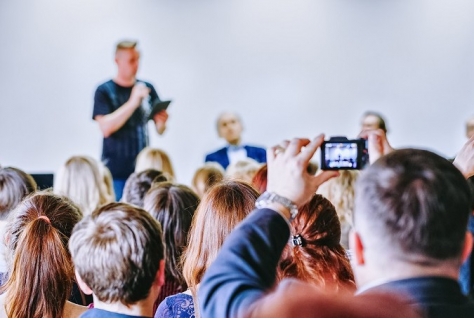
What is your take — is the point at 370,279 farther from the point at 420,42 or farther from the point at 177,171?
the point at 420,42

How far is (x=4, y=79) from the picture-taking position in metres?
6.34

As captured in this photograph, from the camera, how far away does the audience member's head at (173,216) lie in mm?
2404

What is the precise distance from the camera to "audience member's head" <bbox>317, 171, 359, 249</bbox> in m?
3.05

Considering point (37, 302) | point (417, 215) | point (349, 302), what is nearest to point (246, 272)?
point (349, 302)

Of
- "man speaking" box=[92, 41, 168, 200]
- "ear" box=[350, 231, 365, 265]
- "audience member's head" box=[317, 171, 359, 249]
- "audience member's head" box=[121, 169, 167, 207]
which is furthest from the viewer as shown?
"man speaking" box=[92, 41, 168, 200]

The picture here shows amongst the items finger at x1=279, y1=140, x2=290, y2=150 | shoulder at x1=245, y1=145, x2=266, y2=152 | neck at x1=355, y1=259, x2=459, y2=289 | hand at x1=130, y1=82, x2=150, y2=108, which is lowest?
neck at x1=355, y1=259, x2=459, y2=289

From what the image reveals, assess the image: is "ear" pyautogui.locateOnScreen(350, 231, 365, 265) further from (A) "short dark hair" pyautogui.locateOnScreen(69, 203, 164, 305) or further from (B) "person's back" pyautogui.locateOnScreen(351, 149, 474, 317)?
(A) "short dark hair" pyautogui.locateOnScreen(69, 203, 164, 305)

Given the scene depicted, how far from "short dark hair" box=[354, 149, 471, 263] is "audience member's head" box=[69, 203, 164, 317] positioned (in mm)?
503

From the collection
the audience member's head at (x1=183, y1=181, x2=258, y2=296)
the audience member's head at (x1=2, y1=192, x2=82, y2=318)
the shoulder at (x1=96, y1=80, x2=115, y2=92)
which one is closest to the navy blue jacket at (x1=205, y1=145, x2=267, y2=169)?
the shoulder at (x1=96, y1=80, x2=115, y2=92)

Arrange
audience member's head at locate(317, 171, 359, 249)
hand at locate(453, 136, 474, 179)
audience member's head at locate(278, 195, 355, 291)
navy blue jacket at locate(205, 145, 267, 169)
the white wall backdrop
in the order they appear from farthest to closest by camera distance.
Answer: the white wall backdrop, navy blue jacket at locate(205, 145, 267, 169), audience member's head at locate(317, 171, 359, 249), audience member's head at locate(278, 195, 355, 291), hand at locate(453, 136, 474, 179)

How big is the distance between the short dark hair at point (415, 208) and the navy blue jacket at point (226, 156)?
500 centimetres

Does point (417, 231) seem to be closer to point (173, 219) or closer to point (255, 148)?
point (173, 219)

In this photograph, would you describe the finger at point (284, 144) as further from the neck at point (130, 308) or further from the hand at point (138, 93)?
the hand at point (138, 93)

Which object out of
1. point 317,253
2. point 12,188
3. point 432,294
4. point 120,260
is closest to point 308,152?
point 432,294
